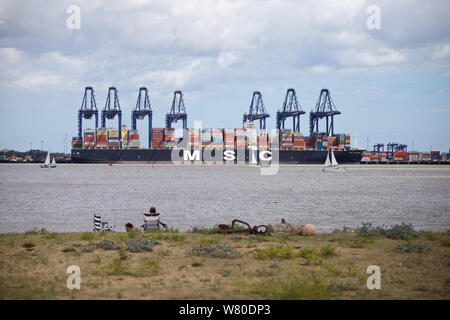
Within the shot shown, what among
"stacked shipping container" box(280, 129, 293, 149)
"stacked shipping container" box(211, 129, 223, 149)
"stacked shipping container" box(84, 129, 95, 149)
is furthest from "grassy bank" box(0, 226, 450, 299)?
"stacked shipping container" box(84, 129, 95, 149)

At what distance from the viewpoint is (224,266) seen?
10.1 metres

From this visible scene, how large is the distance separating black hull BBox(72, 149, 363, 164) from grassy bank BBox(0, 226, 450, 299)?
140835 mm

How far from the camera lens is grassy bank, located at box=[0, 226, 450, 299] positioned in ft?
27.0

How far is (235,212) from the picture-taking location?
99.1 feet

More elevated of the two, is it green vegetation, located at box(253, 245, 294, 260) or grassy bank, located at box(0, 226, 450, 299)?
green vegetation, located at box(253, 245, 294, 260)

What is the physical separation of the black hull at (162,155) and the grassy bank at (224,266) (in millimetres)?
140835

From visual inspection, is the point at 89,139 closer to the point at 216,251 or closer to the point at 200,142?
the point at 200,142

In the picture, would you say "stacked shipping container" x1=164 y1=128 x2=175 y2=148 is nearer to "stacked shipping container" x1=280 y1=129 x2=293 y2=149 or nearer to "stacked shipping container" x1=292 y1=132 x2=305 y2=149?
"stacked shipping container" x1=280 y1=129 x2=293 y2=149

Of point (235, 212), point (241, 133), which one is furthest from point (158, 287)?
point (241, 133)

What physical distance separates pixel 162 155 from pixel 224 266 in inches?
5738

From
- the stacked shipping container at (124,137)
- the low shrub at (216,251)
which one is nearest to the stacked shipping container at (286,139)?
the stacked shipping container at (124,137)
